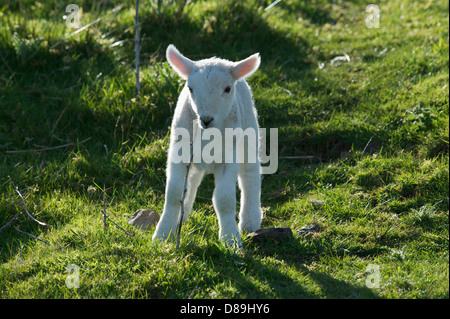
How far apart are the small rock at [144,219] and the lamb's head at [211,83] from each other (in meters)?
1.16

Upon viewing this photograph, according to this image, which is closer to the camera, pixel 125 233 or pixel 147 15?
pixel 125 233

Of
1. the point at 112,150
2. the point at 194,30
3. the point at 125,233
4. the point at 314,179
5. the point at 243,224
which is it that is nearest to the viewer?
the point at 125,233

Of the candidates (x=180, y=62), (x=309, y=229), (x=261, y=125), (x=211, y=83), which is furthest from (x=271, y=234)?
(x=261, y=125)

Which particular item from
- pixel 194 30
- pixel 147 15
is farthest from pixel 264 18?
pixel 147 15

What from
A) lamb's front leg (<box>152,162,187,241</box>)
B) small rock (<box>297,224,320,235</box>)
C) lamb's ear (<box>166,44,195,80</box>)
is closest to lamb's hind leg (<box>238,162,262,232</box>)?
small rock (<box>297,224,320,235</box>)

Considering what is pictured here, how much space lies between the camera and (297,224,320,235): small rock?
5457mm

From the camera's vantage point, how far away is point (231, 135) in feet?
17.1

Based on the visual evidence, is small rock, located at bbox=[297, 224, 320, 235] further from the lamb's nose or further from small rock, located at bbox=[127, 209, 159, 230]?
the lamb's nose

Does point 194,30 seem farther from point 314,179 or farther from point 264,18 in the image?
point 314,179

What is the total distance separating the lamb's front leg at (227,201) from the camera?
5102 mm

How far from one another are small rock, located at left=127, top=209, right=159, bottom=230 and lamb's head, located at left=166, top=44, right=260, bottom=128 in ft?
3.80

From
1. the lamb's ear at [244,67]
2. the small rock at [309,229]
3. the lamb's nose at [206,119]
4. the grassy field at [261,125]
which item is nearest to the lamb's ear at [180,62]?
the lamb's ear at [244,67]

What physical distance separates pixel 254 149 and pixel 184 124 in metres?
0.84

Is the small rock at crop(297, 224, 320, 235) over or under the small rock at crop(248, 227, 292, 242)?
under
